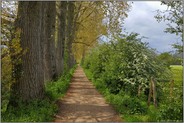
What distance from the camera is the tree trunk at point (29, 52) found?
10.6m

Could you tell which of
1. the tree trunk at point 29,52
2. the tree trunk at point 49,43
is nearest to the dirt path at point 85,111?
the tree trunk at point 29,52

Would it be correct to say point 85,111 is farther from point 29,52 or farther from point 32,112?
point 29,52

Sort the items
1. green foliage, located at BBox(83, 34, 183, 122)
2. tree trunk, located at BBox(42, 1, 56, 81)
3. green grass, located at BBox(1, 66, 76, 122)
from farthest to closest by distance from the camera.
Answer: tree trunk, located at BBox(42, 1, 56, 81)
green foliage, located at BBox(83, 34, 183, 122)
green grass, located at BBox(1, 66, 76, 122)

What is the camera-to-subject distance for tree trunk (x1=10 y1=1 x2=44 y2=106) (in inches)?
417

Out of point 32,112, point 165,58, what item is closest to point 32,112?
point 32,112

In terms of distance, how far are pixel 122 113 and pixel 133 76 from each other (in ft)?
14.2

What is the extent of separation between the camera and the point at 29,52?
35.2ft

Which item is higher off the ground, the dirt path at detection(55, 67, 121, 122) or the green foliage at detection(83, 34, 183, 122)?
the green foliage at detection(83, 34, 183, 122)

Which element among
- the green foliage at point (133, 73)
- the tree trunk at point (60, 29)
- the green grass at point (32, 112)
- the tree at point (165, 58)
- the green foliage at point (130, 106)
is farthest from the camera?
the tree trunk at point (60, 29)

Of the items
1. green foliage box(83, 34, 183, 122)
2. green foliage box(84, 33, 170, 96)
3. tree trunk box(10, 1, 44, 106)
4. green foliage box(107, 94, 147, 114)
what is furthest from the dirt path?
green foliage box(84, 33, 170, 96)

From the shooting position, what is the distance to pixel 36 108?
33.1 feet

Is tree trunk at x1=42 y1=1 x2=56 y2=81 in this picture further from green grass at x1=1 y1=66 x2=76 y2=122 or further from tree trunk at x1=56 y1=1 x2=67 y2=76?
green grass at x1=1 y1=66 x2=76 y2=122

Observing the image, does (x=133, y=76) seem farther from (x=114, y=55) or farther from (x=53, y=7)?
(x=53, y=7)

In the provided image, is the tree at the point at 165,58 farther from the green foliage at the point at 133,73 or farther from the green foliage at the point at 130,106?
Result: the green foliage at the point at 130,106
